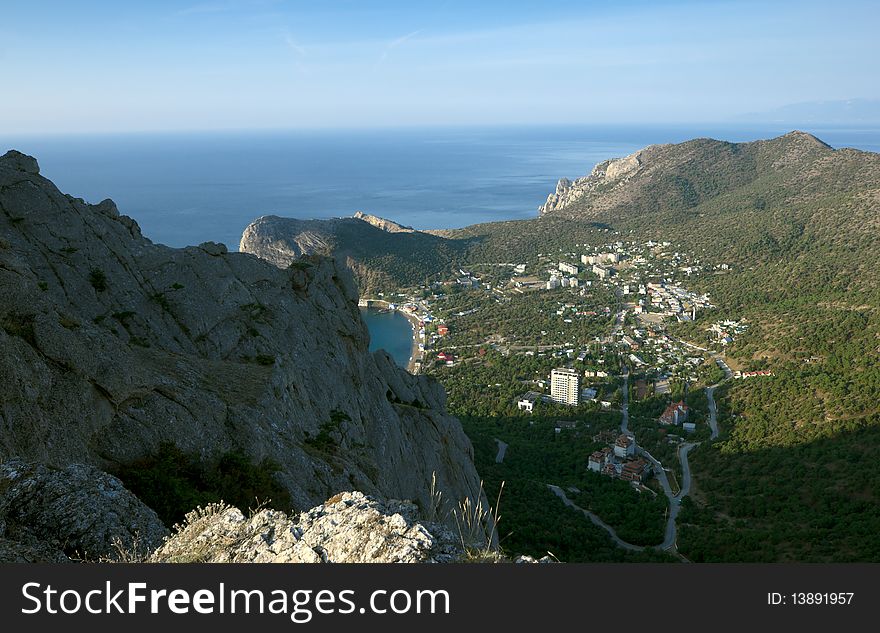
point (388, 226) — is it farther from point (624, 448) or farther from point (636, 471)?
point (636, 471)

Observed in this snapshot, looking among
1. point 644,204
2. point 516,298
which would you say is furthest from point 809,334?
point 644,204

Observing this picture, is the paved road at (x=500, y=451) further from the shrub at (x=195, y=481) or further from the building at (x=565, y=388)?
the shrub at (x=195, y=481)

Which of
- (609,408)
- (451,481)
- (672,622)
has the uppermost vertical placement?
(672,622)

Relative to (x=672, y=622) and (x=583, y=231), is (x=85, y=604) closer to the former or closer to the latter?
(x=672, y=622)

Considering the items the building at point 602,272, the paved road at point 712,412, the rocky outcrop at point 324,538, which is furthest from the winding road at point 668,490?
the building at point 602,272

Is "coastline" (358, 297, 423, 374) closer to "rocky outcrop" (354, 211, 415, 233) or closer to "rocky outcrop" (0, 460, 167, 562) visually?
"rocky outcrop" (354, 211, 415, 233)

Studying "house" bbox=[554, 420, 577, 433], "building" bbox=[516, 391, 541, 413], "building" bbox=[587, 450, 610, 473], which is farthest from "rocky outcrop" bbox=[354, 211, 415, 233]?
"building" bbox=[587, 450, 610, 473]
